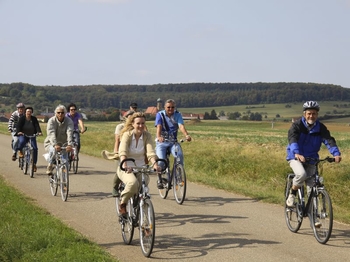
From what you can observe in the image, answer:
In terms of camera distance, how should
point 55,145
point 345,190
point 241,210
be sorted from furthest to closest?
point 345,190
point 55,145
point 241,210

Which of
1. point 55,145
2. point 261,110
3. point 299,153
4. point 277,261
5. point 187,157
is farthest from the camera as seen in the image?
point 261,110

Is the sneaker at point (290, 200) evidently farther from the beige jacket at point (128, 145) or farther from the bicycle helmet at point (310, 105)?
the beige jacket at point (128, 145)

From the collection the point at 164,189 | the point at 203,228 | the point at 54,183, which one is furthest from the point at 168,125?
the point at 203,228

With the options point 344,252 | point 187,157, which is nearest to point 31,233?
point 344,252

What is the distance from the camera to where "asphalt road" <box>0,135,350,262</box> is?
26.3 feet

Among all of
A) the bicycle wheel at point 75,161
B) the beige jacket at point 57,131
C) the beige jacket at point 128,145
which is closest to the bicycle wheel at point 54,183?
the beige jacket at point 57,131

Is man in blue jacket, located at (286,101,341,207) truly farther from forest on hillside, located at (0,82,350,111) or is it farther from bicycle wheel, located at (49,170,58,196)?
forest on hillside, located at (0,82,350,111)

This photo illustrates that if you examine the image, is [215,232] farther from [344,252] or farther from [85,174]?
[85,174]

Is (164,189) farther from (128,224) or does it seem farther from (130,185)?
(130,185)

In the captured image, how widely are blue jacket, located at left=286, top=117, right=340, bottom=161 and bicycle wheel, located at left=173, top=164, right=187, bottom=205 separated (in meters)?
3.60

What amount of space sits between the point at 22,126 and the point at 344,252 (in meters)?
11.6

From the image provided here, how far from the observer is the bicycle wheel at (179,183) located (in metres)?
12.4

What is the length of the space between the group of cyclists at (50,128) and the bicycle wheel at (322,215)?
582 cm

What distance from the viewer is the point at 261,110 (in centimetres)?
15438
